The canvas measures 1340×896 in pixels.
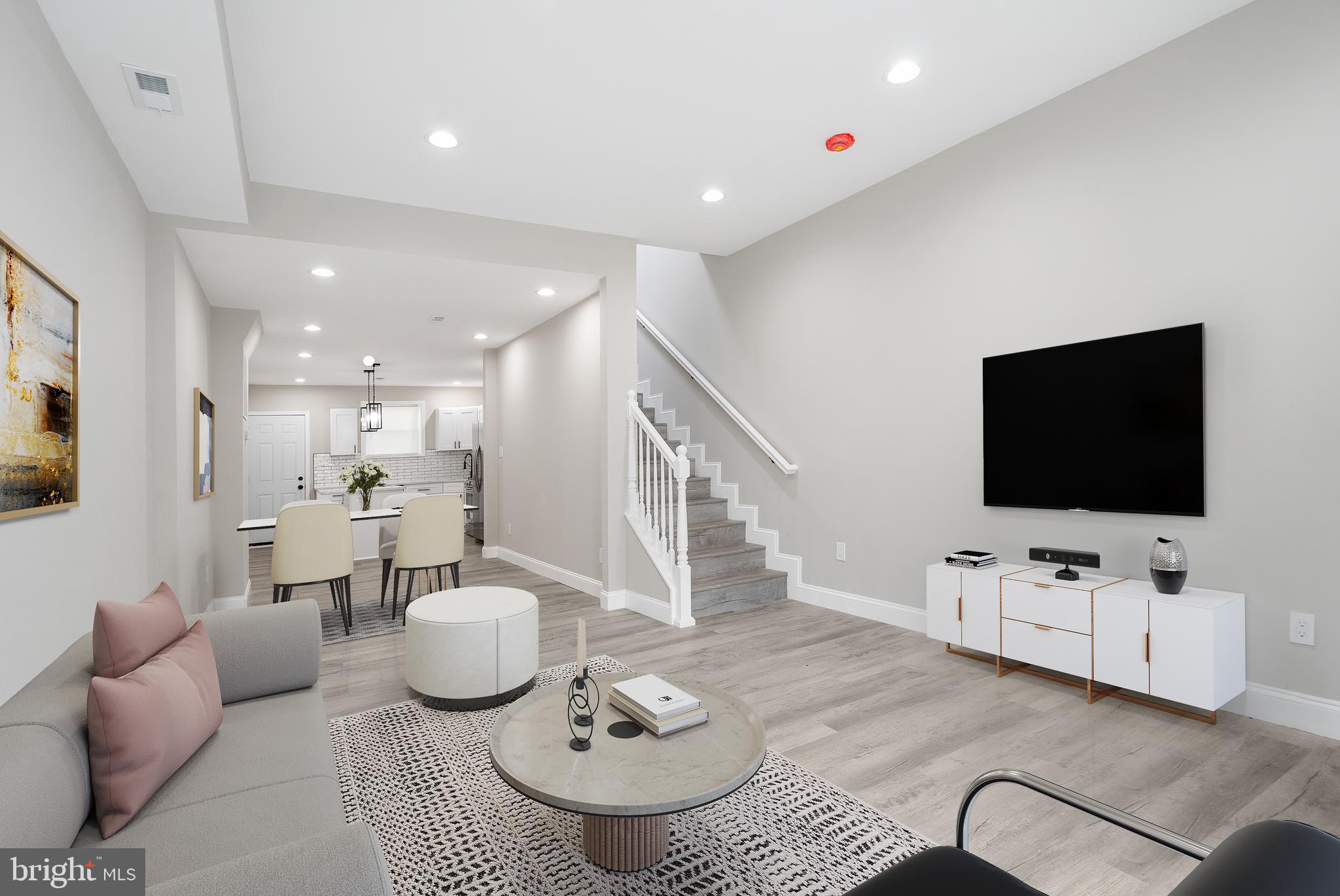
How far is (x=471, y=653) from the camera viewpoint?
296 centimetres

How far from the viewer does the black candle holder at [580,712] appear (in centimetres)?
175

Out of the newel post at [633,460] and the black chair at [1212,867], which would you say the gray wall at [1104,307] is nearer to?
the newel post at [633,460]

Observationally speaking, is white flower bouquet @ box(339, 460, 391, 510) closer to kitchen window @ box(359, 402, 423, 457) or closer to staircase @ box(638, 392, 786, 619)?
staircase @ box(638, 392, 786, 619)

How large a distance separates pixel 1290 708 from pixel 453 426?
11.3 metres

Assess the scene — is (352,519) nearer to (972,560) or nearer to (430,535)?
(430,535)

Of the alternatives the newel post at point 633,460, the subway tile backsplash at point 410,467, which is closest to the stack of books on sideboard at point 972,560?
the newel post at point 633,460

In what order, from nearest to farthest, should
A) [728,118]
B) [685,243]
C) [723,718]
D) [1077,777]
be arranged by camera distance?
[723,718], [1077,777], [728,118], [685,243]

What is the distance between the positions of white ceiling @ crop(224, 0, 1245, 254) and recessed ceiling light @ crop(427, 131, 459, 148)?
0.06m

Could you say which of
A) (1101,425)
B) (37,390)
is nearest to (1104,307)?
(1101,425)

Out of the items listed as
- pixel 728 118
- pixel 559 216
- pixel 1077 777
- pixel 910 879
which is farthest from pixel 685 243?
pixel 910 879

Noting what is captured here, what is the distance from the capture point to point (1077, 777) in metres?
2.29

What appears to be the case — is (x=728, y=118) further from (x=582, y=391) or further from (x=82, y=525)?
(x=82, y=525)

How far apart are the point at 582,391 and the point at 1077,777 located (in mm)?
4273

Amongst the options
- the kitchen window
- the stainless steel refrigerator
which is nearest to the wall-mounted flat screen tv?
the stainless steel refrigerator
